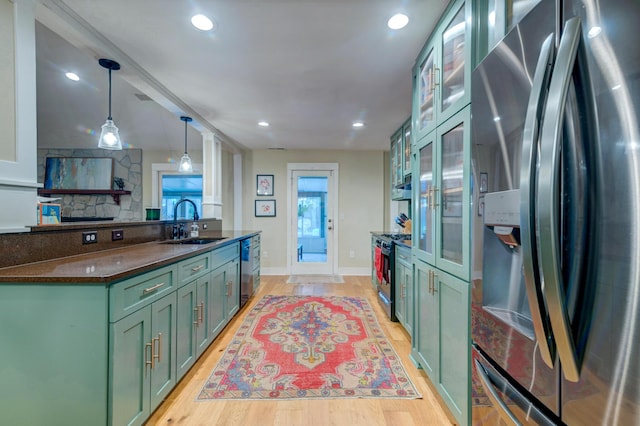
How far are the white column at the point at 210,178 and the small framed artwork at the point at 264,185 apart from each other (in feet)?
4.18

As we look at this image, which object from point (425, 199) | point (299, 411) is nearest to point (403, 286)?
point (425, 199)

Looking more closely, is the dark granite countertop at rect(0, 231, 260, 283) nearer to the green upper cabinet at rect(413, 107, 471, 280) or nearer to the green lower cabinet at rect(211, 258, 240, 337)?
the green lower cabinet at rect(211, 258, 240, 337)

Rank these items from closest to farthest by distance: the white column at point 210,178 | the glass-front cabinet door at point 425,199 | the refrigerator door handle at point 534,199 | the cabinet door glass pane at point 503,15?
the refrigerator door handle at point 534,199, the cabinet door glass pane at point 503,15, the glass-front cabinet door at point 425,199, the white column at point 210,178

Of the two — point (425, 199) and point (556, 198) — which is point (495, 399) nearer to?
point (556, 198)

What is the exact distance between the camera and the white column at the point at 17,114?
1413mm

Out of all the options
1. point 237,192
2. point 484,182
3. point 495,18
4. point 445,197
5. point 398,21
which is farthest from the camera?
point 237,192

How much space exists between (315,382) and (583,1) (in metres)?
2.25

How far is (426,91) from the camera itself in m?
2.00

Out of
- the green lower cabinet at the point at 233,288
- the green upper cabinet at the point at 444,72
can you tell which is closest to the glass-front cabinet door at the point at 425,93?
the green upper cabinet at the point at 444,72

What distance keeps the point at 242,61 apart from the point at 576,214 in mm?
2388

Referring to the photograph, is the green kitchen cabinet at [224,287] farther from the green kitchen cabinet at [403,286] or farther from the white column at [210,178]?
the green kitchen cabinet at [403,286]

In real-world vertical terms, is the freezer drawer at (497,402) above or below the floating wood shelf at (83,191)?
below

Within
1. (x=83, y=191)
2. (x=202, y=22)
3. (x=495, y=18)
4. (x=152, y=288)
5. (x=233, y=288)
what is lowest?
(x=233, y=288)

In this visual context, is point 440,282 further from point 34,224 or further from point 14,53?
point 14,53
